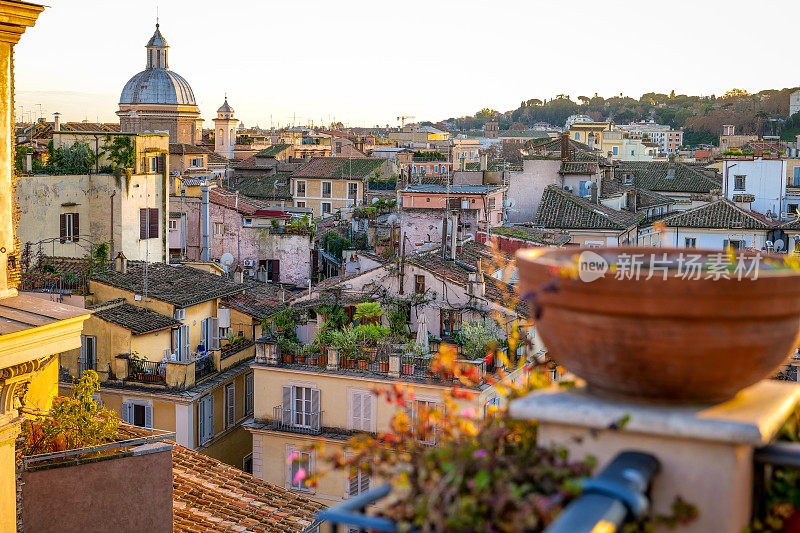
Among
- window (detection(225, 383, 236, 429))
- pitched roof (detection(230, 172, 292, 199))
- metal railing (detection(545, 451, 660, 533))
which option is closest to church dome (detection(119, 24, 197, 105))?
pitched roof (detection(230, 172, 292, 199))

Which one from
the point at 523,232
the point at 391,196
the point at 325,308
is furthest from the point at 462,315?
the point at 391,196

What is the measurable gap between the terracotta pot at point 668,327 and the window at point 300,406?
49.8 feet

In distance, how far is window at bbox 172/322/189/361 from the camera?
1983cm

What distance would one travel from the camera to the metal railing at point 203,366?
19.2m

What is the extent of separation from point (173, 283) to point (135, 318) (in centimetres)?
270

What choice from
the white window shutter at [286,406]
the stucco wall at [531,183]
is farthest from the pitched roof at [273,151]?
the white window shutter at [286,406]

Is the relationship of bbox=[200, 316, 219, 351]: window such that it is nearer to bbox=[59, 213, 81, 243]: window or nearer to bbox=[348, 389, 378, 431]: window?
bbox=[59, 213, 81, 243]: window

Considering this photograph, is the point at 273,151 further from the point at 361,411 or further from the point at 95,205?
the point at 361,411

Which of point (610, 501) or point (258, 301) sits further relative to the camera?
point (258, 301)

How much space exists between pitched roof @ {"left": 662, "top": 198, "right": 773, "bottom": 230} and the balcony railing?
16.3m

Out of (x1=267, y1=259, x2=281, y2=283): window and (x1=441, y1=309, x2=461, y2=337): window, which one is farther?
(x1=267, y1=259, x2=281, y2=283): window

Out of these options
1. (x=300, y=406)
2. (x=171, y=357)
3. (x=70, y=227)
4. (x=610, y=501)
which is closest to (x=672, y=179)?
(x=70, y=227)

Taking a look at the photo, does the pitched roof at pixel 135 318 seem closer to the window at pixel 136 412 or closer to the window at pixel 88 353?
the window at pixel 88 353

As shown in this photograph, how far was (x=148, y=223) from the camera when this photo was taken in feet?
86.5
